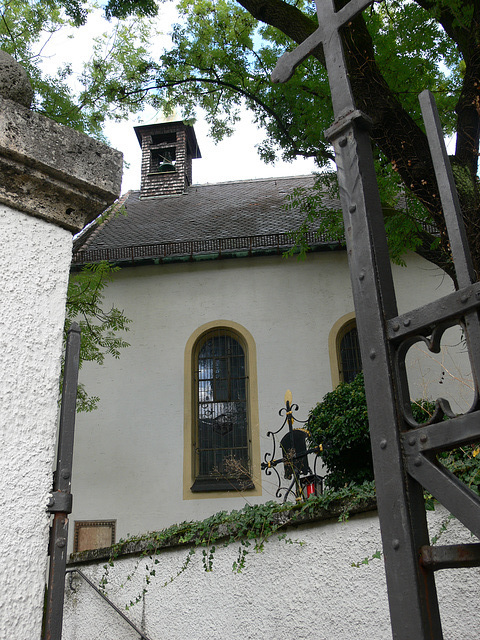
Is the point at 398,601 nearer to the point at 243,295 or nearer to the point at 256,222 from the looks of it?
the point at 243,295

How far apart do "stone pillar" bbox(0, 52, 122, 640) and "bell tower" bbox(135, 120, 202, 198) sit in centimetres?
1549

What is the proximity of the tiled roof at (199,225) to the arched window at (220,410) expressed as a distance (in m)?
1.79

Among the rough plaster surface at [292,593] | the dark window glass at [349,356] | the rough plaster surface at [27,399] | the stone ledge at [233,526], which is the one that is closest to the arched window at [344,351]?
the dark window glass at [349,356]

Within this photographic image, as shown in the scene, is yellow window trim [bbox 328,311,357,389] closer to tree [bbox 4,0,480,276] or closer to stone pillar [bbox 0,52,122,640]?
tree [bbox 4,0,480,276]

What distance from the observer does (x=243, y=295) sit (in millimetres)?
11516

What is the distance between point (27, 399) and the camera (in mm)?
1604

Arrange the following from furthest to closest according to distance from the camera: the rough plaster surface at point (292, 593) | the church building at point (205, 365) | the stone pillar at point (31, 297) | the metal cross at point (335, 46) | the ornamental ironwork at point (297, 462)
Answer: the church building at point (205, 365) → the ornamental ironwork at point (297, 462) → the rough plaster surface at point (292, 593) → the metal cross at point (335, 46) → the stone pillar at point (31, 297)

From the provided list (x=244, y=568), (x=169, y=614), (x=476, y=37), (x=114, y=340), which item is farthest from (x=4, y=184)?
(x=114, y=340)

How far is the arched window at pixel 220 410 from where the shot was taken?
34.2 ft

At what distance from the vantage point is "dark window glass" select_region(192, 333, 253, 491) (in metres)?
10.4

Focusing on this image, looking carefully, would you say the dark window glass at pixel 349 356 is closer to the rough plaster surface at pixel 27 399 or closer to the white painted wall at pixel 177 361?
the white painted wall at pixel 177 361

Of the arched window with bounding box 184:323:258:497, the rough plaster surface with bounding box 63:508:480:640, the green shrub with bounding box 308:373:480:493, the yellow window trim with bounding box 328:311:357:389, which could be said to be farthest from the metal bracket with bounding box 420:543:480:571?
the yellow window trim with bounding box 328:311:357:389

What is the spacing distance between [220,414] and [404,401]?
31.4 feet

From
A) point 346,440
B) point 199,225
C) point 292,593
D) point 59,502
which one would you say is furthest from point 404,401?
point 199,225
